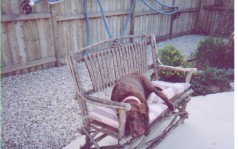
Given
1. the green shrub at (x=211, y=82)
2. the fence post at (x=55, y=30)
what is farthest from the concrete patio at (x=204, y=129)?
the fence post at (x=55, y=30)

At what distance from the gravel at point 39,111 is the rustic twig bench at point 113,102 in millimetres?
596

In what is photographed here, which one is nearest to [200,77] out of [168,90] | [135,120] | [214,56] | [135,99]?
[214,56]

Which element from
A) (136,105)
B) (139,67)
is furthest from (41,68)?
(136,105)

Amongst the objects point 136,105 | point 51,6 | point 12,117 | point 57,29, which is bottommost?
point 12,117

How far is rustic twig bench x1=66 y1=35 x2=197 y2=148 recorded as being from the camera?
2049mm

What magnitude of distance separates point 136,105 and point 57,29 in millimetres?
3791

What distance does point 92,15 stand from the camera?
582 cm

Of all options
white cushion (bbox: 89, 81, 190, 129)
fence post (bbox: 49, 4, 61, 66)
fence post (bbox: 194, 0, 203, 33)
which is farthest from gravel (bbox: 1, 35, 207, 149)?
fence post (bbox: 194, 0, 203, 33)

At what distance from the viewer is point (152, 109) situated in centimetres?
235

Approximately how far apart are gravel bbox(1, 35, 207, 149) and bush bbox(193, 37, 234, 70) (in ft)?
9.29

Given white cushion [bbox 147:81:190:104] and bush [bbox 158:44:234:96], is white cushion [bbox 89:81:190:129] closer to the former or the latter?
white cushion [bbox 147:81:190:104]

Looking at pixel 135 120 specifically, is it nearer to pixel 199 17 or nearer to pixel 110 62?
pixel 110 62

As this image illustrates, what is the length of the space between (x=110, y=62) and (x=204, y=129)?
5.29ft

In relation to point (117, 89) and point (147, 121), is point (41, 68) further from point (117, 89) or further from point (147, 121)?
point (147, 121)
